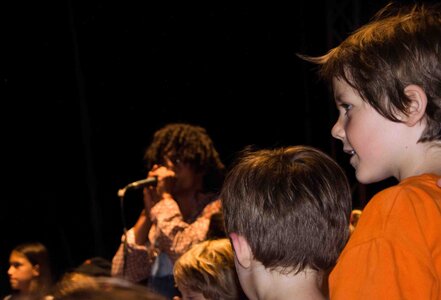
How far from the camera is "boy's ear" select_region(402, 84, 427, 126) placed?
1646 mm

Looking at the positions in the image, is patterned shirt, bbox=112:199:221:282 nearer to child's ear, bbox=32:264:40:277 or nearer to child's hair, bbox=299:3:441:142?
child's ear, bbox=32:264:40:277

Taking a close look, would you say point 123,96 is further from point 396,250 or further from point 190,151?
point 396,250

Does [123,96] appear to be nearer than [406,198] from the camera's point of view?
No

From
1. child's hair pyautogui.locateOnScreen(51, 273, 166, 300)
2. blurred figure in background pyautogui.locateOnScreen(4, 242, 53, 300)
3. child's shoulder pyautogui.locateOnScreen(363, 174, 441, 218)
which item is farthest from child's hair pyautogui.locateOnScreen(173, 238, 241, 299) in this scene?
blurred figure in background pyautogui.locateOnScreen(4, 242, 53, 300)

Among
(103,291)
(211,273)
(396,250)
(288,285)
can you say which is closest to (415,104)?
(396,250)

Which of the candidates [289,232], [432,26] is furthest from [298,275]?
[432,26]

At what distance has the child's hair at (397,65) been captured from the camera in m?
1.66

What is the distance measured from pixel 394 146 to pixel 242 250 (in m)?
0.44

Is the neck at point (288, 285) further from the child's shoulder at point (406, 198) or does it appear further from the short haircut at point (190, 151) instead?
the short haircut at point (190, 151)

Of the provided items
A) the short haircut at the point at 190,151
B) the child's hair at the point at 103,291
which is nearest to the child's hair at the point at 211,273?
the child's hair at the point at 103,291

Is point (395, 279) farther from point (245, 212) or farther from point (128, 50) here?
point (128, 50)

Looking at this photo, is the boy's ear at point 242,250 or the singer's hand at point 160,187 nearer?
the boy's ear at point 242,250

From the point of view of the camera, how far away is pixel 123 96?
6.66 m

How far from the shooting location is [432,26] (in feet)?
5.67
